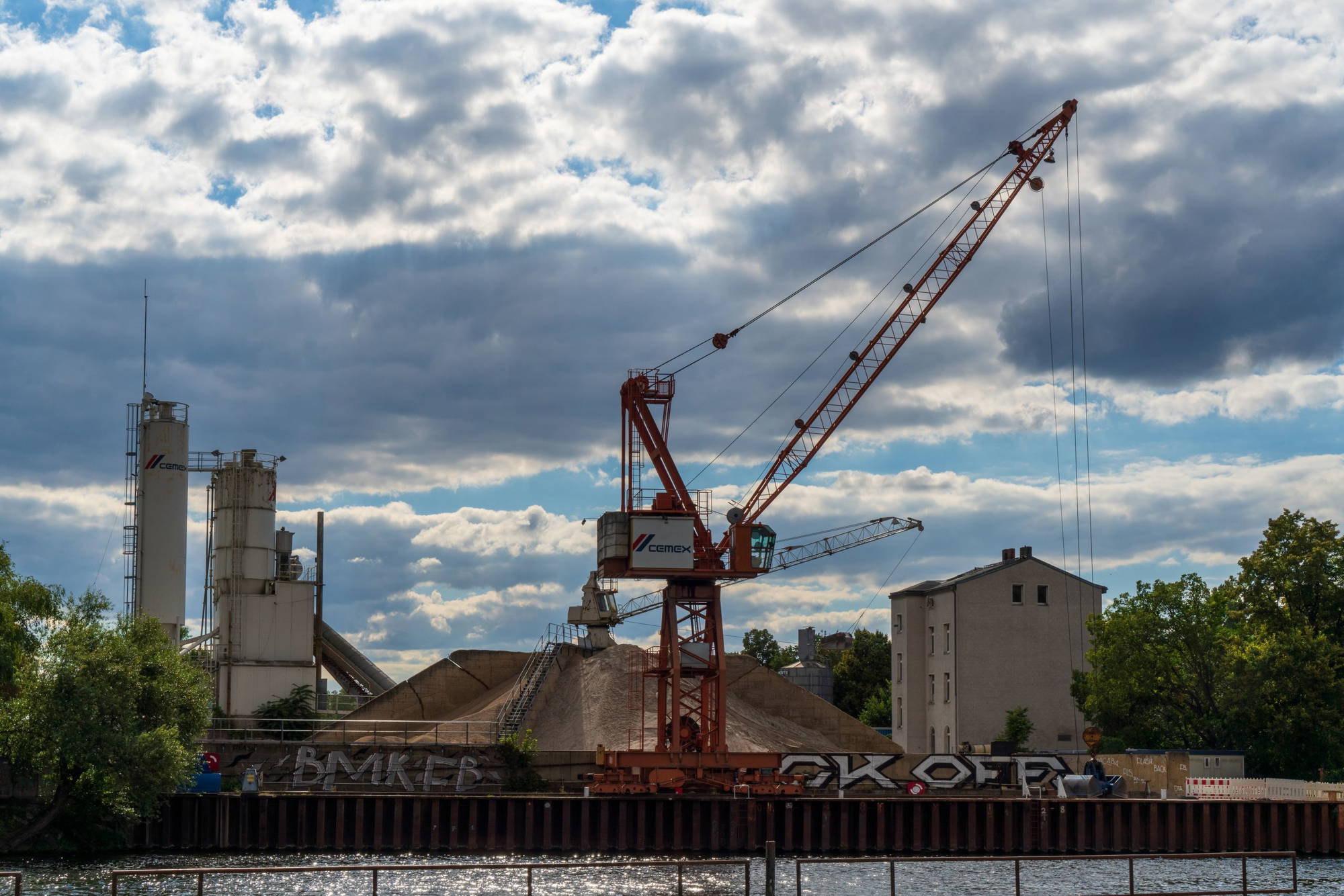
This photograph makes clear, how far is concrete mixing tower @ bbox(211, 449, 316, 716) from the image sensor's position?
88.9 m

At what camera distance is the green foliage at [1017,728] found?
295 feet

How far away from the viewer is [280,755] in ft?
230

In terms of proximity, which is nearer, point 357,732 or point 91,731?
point 91,731

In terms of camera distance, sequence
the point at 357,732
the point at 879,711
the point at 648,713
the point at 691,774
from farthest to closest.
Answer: the point at 879,711
the point at 648,713
the point at 357,732
the point at 691,774

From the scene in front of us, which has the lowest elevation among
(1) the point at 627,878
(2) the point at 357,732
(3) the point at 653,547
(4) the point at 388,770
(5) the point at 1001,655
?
(1) the point at 627,878

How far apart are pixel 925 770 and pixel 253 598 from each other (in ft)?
142

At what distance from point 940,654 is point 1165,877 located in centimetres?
4596

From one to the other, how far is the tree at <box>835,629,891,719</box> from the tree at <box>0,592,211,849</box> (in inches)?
3282

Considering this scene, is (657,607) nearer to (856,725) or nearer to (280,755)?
(856,725)

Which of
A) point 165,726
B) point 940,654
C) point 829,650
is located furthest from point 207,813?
point 829,650

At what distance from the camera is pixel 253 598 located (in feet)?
296

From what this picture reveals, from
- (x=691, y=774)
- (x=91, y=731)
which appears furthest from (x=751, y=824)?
(x=91, y=731)

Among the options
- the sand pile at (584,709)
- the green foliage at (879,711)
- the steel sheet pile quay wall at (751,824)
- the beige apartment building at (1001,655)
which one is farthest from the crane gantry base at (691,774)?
the green foliage at (879,711)

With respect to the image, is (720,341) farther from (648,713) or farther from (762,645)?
(762,645)
